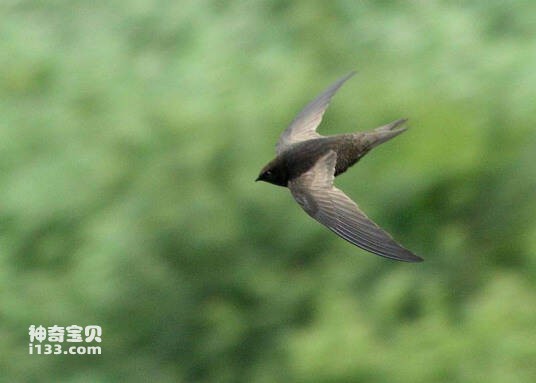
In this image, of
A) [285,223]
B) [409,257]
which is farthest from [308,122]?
[285,223]

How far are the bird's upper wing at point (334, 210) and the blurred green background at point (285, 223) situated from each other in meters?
3.34

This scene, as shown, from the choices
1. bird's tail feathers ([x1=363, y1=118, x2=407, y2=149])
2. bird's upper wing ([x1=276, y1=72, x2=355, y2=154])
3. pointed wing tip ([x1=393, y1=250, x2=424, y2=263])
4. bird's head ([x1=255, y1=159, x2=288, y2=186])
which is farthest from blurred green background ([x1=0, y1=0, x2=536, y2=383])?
pointed wing tip ([x1=393, y1=250, x2=424, y2=263])

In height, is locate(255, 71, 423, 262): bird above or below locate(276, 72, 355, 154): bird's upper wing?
below

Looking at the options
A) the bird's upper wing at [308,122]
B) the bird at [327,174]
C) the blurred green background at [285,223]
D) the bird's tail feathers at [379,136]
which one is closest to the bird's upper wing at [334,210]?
the bird at [327,174]

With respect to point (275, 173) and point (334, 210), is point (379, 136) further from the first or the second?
point (334, 210)

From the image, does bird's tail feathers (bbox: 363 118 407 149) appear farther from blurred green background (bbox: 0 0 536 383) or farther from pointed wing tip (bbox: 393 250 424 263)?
blurred green background (bbox: 0 0 536 383)

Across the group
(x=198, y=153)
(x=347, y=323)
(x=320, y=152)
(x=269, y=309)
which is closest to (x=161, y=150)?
(x=198, y=153)

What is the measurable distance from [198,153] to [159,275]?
111 centimetres

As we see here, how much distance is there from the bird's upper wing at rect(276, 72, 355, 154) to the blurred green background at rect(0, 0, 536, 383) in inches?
110

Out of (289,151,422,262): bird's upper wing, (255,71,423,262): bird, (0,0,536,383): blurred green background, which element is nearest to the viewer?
(289,151,422,262): bird's upper wing

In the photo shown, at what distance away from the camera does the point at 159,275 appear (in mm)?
9219

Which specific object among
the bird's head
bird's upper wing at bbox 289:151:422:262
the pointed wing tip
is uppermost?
the bird's head

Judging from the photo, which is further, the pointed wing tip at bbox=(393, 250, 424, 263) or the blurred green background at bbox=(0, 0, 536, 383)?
the blurred green background at bbox=(0, 0, 536, 383)

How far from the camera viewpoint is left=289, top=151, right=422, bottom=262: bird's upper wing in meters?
3.94
